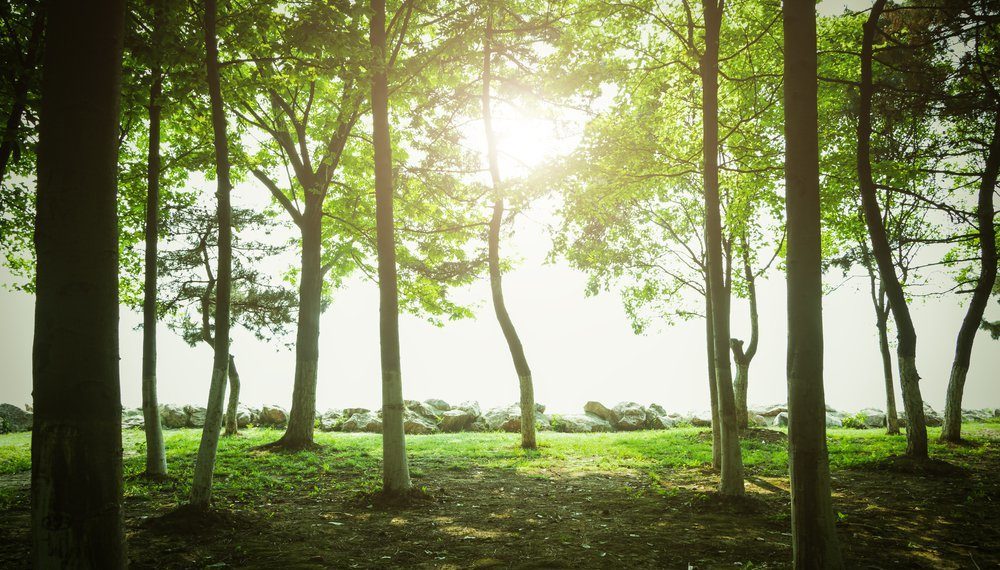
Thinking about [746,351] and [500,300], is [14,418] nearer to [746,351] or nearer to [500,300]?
[500,300]

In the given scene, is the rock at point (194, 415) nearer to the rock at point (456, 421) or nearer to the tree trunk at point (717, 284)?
the rock at point (456, 421)

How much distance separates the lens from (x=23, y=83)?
721 centimetres

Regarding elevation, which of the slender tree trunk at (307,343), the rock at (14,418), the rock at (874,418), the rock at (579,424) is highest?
the slender tree trunk at (307,343)

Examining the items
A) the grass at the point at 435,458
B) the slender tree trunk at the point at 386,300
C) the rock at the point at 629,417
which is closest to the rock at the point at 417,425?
the grass at the point at 435,458

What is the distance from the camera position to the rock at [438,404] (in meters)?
23.3

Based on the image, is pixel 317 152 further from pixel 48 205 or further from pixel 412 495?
pixel 48 205

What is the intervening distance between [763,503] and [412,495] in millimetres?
5086

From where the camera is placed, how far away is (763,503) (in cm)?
675

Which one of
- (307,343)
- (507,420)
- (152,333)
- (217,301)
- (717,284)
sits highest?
(717,284)

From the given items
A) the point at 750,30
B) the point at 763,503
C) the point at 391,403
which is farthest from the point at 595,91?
the point at 763,503

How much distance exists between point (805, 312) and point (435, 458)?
972cm

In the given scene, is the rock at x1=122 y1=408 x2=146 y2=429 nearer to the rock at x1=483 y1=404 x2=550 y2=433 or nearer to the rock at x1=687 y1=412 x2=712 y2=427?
the rock at x1=483 y1=404 x2=550 y2=433

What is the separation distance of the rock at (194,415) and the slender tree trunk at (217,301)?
55.1 feet

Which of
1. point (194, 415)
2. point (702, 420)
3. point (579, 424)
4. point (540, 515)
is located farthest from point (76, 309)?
point (702, 420)
